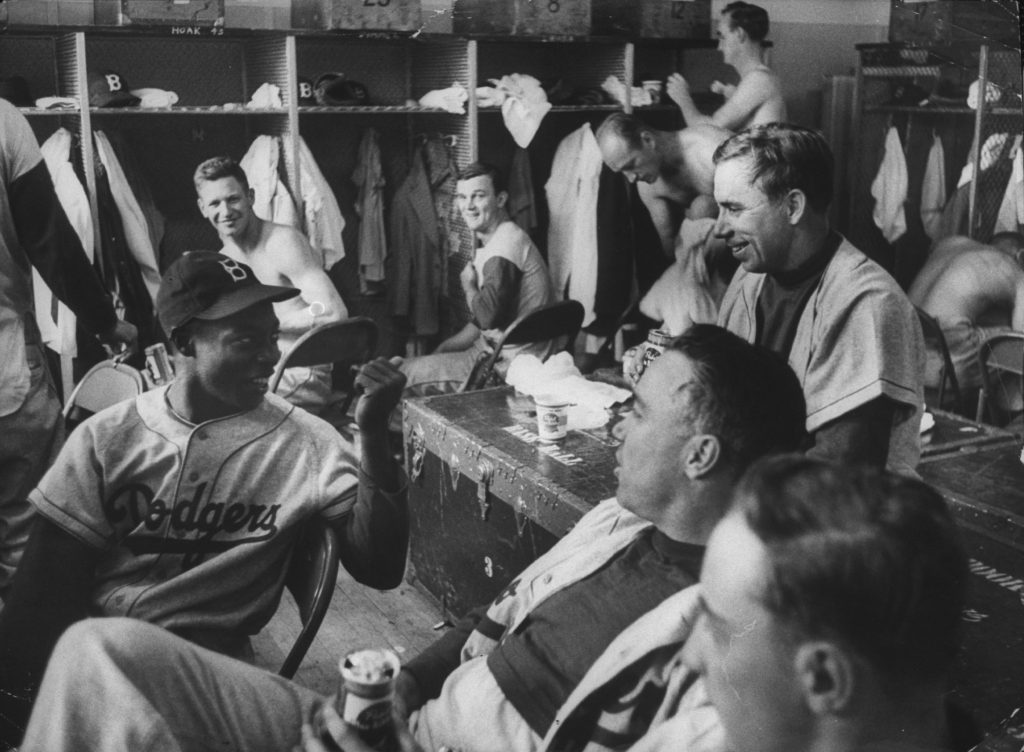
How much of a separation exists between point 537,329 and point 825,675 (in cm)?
146

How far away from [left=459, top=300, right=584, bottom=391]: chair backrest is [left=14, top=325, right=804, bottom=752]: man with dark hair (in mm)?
717

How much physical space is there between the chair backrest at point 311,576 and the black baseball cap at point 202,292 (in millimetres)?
308

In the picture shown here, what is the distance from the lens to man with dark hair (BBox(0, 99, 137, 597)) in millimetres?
1348

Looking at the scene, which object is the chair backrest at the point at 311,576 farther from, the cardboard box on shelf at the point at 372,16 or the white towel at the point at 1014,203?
the white towel at the point at 1014,203

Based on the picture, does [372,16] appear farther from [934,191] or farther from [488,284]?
[934,191]

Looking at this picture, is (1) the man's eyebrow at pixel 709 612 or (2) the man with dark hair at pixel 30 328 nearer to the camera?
(1) the man's eyebrow at pixel 709 612

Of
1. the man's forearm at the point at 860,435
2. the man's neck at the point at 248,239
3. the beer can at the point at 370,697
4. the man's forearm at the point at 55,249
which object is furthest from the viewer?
the man's forearm at the point at 860,435

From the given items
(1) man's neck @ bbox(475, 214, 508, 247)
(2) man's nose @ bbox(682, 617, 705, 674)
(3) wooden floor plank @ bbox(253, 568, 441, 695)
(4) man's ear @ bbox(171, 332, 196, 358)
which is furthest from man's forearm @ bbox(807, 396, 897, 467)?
(1) man's neck @ bbox(475, 214, 508, 247)

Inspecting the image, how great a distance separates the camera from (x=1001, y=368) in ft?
7.57

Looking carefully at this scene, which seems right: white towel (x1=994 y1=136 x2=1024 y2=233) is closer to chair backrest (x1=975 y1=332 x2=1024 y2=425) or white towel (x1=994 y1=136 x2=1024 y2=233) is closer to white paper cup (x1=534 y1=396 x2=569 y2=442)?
chair backrest (x1=975 y1=332 x2=1024 y2=425)

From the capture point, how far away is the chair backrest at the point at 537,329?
7.38 feet

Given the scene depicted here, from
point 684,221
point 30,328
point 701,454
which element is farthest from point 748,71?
point 30,328

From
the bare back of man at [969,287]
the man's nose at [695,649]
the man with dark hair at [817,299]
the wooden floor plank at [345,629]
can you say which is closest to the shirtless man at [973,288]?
the bare back of man at [969,287]

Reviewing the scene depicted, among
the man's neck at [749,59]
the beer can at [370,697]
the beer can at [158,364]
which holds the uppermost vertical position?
the man's neck at [749,59]
